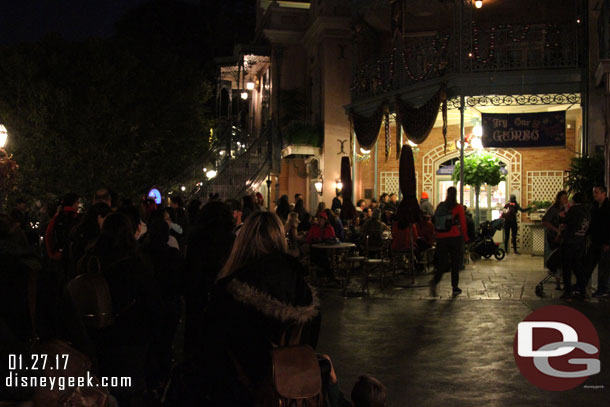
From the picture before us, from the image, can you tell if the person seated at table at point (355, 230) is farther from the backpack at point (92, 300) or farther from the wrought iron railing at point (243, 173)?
the backpack at point (92, 300)

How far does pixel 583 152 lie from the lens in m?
16.7

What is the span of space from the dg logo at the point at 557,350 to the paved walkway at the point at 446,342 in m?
0.12

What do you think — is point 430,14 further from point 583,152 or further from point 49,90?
point 49,90

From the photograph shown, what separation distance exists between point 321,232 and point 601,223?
18.6 ft

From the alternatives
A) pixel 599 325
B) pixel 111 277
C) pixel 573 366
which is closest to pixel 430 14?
pixel 599 325

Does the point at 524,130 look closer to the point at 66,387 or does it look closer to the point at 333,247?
the point at 333,247

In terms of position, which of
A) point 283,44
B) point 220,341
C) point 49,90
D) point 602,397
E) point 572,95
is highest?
point 283,44

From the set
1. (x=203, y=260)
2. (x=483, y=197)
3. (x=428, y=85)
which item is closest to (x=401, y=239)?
(x=428, y=85)

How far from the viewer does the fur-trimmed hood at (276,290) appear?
131 inches

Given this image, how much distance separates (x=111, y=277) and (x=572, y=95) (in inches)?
582

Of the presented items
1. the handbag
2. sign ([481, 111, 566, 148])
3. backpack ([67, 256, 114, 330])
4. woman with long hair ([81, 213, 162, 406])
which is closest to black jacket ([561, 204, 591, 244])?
sign ([481, 111, 566, 148])

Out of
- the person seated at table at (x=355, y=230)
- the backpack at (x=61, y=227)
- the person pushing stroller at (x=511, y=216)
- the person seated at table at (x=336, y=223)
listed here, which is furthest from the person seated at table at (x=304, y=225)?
the backpack at (x=61, y=227)

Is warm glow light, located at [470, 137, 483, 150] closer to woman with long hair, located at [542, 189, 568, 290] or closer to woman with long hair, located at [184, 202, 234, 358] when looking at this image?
woman with long hair, located at [542, 189, 568, 290]

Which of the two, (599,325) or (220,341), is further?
(599,325)
